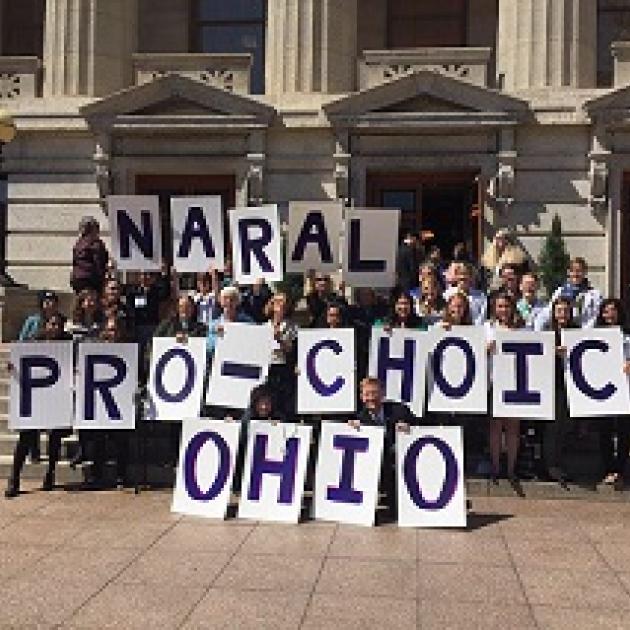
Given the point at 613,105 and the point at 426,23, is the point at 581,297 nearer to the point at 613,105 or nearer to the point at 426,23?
the point at 613,105

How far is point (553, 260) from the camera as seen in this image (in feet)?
58.1

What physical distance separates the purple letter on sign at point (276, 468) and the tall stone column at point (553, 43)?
11095mm

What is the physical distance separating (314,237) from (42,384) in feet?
11.5

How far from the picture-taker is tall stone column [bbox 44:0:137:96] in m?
19.9

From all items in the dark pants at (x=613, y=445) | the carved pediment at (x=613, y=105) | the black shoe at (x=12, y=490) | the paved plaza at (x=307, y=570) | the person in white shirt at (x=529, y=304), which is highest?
the carved pediment at (x=613, y=105)

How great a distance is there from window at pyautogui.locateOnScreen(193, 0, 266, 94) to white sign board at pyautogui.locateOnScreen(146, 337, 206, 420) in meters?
Result: 12.1

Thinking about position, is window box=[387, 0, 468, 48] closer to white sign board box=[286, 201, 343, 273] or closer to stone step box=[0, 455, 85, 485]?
white sign board box=[286, 201, 343, 273]

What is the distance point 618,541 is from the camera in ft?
29.8

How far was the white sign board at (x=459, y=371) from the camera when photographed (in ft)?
34.6

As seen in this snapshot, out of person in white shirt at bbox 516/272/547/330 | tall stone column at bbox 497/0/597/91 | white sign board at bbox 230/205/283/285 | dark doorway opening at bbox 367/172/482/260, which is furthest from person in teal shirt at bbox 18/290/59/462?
tall stone column at bbox 497/0/597/91

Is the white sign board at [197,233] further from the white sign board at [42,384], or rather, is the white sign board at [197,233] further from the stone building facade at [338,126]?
the stone building facade at [338,126]

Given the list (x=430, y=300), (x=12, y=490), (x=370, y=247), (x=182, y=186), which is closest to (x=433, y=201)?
(x=182, y=186)

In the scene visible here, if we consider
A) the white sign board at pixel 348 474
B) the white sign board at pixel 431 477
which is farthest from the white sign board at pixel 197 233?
the white sign board at pixel 431 477

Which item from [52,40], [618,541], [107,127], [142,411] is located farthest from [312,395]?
[52,40]
